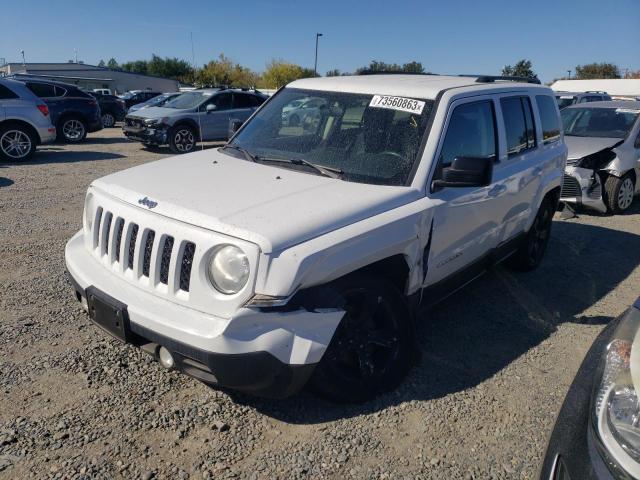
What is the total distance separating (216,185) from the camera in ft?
10.3

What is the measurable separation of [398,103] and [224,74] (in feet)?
234

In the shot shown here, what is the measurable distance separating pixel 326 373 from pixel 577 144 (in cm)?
742

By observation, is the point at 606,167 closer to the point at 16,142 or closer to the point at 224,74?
the point at 16,142

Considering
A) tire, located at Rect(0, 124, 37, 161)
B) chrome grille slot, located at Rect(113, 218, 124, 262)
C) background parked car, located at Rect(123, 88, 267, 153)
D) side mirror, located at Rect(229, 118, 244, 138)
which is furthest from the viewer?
Answer: background parked car, located at Rect(123, 88, 267, 153)

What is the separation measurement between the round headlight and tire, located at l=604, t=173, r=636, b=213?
7.51 metres

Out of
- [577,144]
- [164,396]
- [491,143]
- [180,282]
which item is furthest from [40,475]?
[577,144]

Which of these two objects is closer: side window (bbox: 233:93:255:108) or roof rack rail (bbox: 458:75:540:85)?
roof rack rail (bbox: 458:75:540:85)

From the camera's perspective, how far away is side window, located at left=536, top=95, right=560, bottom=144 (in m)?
5.06

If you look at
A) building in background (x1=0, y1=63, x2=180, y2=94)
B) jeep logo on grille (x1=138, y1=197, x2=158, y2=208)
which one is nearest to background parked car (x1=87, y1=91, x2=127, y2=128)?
jeep logo on grille (x1=138, y1=197, x2=158, y2=208)

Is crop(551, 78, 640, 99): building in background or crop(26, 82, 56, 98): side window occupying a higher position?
crop(551, 78, 640, 99): building in background

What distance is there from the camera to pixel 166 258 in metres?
2.71

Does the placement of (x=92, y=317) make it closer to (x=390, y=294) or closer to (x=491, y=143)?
(x=390, y=294)

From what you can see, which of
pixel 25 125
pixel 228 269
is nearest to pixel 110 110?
pixel 25 125

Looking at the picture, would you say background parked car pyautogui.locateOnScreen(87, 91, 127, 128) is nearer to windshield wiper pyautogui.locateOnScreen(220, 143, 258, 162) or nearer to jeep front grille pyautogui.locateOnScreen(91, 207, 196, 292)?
windshield wiper pyautogui.locateOnScreen(220, 143, 258, 162)
